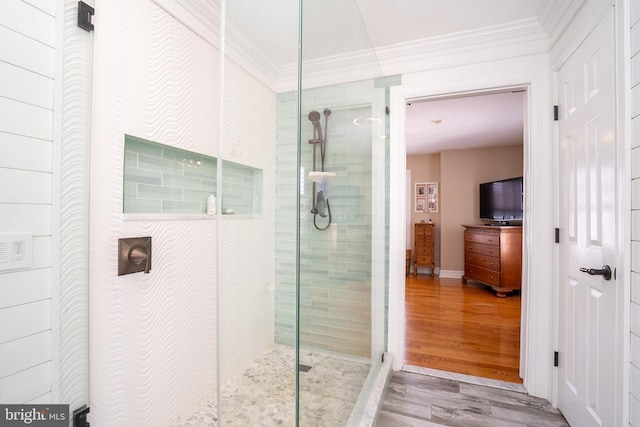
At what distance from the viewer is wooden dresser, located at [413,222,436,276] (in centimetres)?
584

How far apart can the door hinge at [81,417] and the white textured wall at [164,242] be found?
0.13ft

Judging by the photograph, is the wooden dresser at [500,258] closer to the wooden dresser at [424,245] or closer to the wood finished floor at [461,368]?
the wood finished floor at [461,368]

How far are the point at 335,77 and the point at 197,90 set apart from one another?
2.89 feet

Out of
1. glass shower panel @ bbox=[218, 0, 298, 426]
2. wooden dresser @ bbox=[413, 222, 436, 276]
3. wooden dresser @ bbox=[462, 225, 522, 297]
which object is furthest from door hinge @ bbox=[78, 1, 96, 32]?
wooden dresser @ bbox=[413, 222, 436, 276]

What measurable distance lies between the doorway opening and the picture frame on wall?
3 cm

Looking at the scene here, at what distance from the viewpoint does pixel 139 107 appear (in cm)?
143

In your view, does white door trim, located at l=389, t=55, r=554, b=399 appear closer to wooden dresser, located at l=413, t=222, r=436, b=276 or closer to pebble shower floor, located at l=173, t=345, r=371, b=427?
pebble shower floor, located at l=173, t=345, r=371, b=427

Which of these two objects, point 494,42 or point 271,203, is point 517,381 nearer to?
point 271,203

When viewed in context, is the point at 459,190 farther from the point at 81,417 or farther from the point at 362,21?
the point at 81,417

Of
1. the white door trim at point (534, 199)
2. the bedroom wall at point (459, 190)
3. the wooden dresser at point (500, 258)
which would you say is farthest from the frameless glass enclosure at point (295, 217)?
the bedroom wall at point (459, 190)

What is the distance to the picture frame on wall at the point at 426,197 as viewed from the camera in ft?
20.1

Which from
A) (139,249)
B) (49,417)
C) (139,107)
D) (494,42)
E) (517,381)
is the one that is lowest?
(517,381)

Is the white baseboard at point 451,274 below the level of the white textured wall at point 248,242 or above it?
below

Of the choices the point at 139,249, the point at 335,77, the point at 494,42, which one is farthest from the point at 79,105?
the point at 494,42
